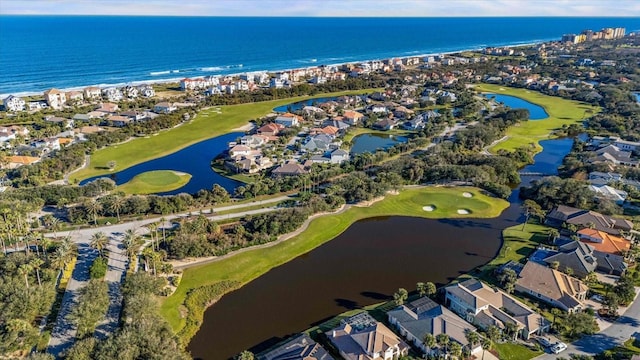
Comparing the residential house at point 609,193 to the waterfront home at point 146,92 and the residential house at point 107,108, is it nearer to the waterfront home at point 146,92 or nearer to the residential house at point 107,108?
the residential house at point 107,108

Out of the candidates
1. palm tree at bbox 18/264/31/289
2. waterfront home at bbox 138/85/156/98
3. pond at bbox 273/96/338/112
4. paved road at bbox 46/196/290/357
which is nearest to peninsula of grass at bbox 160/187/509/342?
paved road at bbox 46/196/290/357

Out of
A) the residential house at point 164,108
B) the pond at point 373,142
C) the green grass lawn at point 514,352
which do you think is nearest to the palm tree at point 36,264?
Answer: the green grass lawn at point 514,352

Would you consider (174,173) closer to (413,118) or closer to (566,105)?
(413,118)

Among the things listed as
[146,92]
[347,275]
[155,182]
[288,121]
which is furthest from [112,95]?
[347,275]

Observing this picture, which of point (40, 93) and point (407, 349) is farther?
point (40, 93)

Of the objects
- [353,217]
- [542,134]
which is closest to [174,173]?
[353,217]

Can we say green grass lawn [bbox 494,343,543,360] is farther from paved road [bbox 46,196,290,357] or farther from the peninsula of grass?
paved road [bbox 46,196,290,357]
